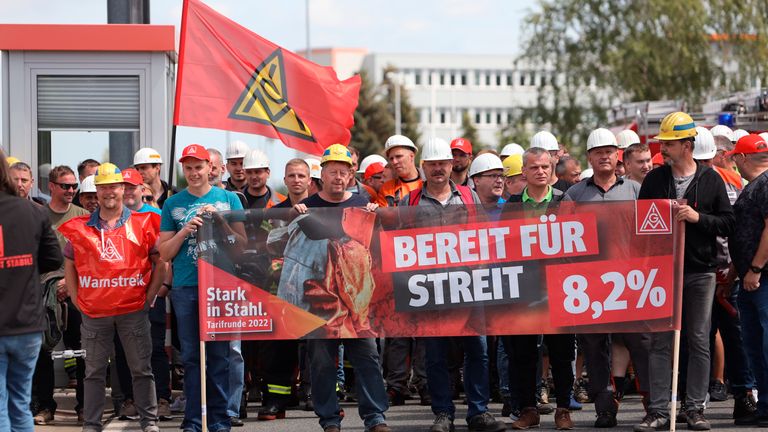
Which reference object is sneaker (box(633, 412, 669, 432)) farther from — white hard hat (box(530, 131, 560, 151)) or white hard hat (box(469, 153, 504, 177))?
white hard hat (box(530, 131, 560, 151))

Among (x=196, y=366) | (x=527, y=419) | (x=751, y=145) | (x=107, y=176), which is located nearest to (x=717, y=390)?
(x=527, y=419)

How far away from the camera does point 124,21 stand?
1408 centimetres

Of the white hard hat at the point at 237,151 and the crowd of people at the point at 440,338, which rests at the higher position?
the white hard hat at the point at 237,151

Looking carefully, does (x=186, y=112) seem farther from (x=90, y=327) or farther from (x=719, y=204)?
(x=719, y=204)

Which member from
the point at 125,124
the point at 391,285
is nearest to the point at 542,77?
the point at 125,124

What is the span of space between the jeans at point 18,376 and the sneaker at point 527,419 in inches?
153

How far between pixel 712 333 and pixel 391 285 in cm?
301

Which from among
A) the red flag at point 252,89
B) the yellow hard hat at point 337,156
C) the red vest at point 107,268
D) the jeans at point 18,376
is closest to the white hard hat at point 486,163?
the red flag at point 252,89

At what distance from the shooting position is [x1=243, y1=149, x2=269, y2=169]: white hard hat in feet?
39.0

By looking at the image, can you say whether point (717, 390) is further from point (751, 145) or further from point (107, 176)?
point (107, 176)

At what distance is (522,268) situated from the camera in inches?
386

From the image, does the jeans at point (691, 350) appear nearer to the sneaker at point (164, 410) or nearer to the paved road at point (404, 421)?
the paved road at point (404, 421)

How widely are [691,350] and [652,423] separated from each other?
2.07 feet

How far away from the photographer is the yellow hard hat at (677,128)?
9781 mm
